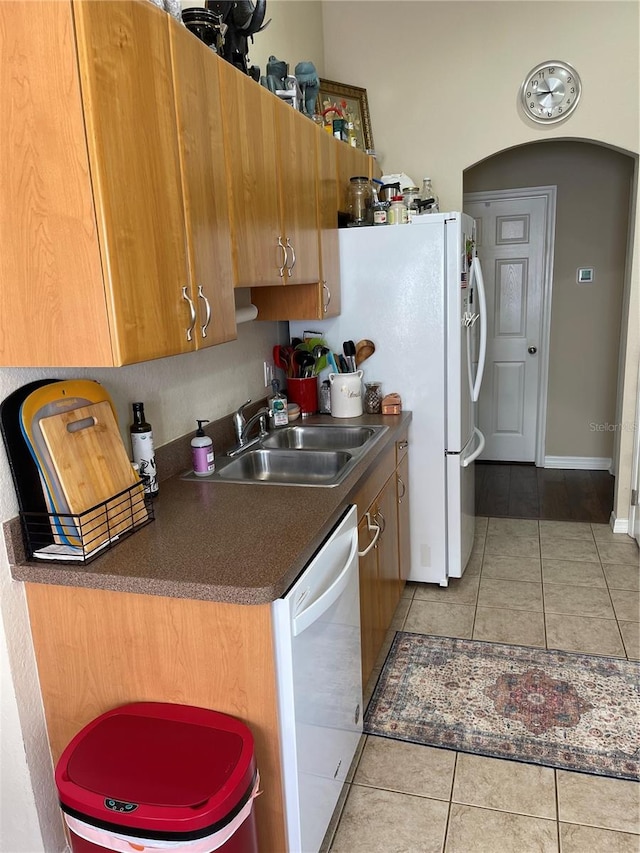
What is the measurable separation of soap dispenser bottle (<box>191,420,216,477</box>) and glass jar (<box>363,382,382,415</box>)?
3.29 ft

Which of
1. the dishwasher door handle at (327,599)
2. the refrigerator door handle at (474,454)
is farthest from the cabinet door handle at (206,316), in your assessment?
the refrigerator door handle at (474,454)

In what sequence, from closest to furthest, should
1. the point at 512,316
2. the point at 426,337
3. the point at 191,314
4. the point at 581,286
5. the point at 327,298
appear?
the point at 191,314
the point at 327,298
the point at 426,337
the point at 581,286
the point at 512,316

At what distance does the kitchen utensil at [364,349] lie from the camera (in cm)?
294

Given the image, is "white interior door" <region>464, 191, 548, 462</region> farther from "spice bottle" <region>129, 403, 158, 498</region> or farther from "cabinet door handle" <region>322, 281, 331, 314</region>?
"spice bottle" <region>129, 403, 158, 498</region>

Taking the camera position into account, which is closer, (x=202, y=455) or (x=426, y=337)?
(x=202, y=455)

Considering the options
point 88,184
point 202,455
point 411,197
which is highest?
point 411,197

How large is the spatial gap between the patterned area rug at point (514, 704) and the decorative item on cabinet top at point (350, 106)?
2.50 meters

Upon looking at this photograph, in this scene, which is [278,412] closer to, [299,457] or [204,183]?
[299,457]

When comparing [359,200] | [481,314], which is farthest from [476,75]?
[481,314]

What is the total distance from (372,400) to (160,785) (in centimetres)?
198

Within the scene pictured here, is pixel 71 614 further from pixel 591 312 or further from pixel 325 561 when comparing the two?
pixel 591 312

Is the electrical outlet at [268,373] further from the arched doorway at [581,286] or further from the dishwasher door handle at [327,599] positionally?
the arched doorway at [581,286]

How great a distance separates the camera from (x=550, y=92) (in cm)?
332

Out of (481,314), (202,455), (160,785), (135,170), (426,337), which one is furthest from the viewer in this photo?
(481,314)
